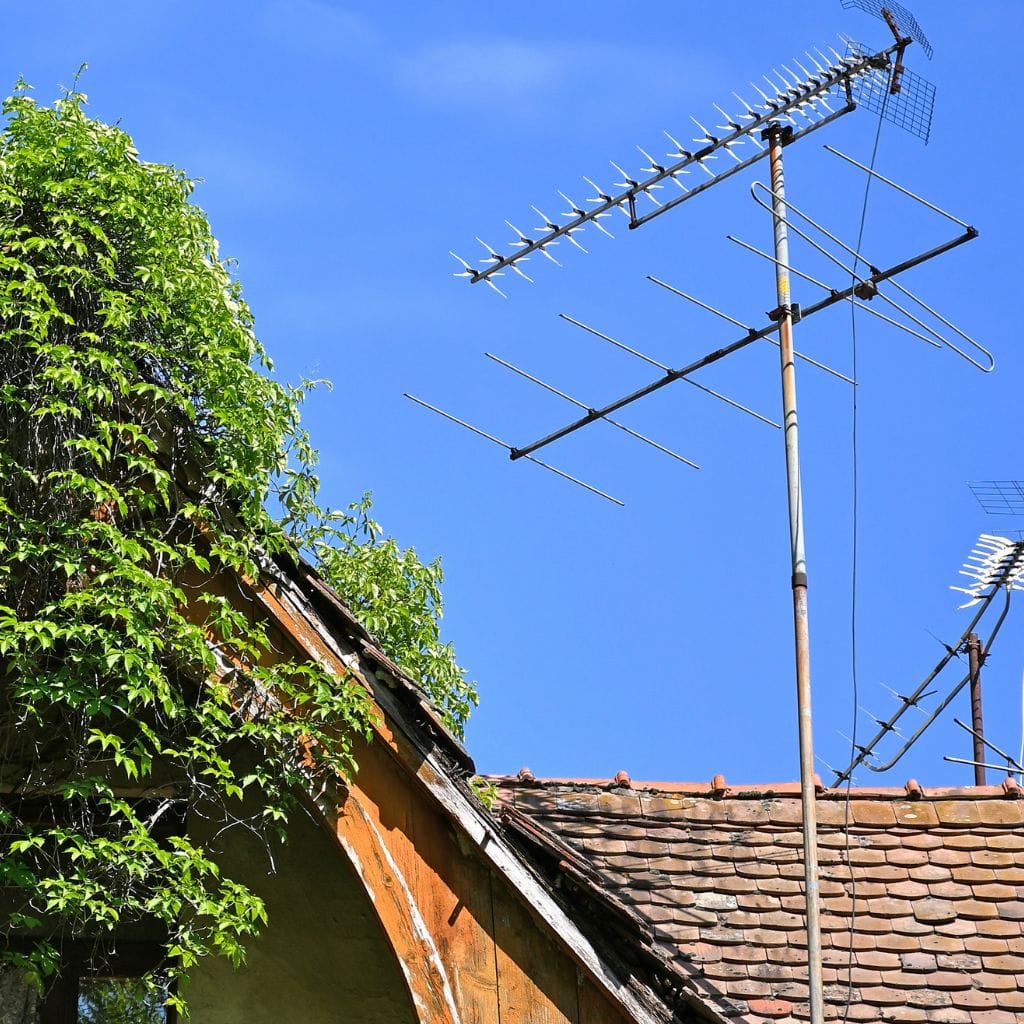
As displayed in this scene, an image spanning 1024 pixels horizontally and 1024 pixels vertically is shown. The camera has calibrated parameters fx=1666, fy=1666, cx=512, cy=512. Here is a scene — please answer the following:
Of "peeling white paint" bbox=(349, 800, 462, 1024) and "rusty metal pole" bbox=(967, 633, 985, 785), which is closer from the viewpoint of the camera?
"peeling white paint" bbox=(349, 800, 462, 1024)

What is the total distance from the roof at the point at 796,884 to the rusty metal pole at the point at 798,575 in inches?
28.5

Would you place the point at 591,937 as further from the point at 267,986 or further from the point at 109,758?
the point at 109,758

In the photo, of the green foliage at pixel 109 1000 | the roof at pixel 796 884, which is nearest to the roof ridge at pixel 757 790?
the roof at pixel 796 884

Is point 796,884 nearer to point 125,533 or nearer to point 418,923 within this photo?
point 418,923

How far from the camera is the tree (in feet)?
Answer: 26.7

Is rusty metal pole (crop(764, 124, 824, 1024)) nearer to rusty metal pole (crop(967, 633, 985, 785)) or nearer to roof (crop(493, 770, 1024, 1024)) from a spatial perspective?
roof (crop(493, 770, 1024, 1024))

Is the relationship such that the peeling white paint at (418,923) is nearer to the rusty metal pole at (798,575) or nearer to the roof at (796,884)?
the roof at (796,884)

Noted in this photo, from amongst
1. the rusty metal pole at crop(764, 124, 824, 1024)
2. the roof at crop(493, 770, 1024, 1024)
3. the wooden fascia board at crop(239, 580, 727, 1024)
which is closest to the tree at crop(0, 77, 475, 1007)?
the wooden fascia board at crop(239, 580, 727, 1024)

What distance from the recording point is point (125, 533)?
8672 millimetres

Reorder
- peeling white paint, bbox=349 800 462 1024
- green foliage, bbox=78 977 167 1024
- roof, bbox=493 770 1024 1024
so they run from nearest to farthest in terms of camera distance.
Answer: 1. peeling white paint, bbox=349 800 462 1024
2. roof, bbox=493 770 1024 1024
3. green foliage, bbox=78 977 167 1024

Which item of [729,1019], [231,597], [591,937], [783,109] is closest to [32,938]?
[231,597]

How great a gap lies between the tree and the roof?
162 cm

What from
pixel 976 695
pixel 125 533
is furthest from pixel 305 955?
pixel 976 695

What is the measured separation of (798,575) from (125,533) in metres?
3.48
